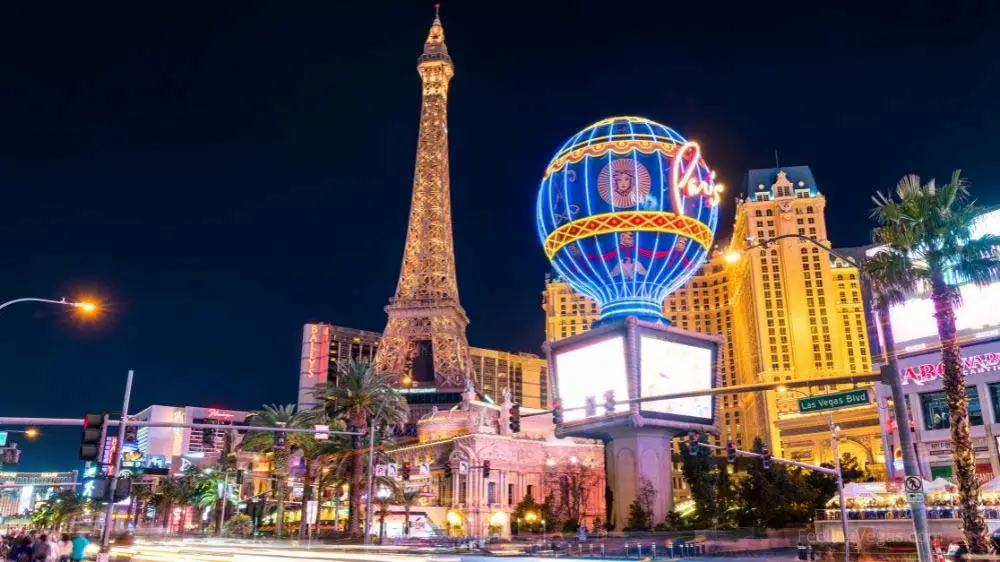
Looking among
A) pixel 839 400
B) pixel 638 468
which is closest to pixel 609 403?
pixel 839 400

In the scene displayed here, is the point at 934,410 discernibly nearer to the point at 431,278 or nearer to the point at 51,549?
the point at 51,549

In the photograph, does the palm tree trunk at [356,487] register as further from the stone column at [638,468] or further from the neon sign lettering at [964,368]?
A: the neon sign lettering at [964,368]

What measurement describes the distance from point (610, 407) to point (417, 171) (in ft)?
330

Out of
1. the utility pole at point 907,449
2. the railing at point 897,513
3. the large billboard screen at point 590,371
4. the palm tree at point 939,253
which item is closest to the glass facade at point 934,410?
the railing at point 897,513

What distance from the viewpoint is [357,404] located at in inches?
1885

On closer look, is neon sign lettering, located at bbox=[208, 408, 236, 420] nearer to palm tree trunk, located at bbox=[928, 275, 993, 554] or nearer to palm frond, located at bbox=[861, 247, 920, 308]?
palm frond, located at bbox=[861, 247, 920, 308]

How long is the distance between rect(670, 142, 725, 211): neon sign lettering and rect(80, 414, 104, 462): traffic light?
41.5m

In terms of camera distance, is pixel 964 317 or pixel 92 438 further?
pixel 964 317

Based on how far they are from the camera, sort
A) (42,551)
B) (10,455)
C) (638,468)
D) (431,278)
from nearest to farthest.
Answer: (42,551) → (10,455) → (638,468) → (431,278)

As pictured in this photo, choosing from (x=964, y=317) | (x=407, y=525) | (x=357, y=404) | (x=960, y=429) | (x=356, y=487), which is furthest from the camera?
(x=407, y=525)

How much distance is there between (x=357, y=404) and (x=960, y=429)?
34.4 meters

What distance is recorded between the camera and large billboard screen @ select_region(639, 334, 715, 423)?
54.2 metres

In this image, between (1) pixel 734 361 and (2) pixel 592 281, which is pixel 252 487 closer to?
(2) pixel 592 281

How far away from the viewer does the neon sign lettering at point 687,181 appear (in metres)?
53.9
